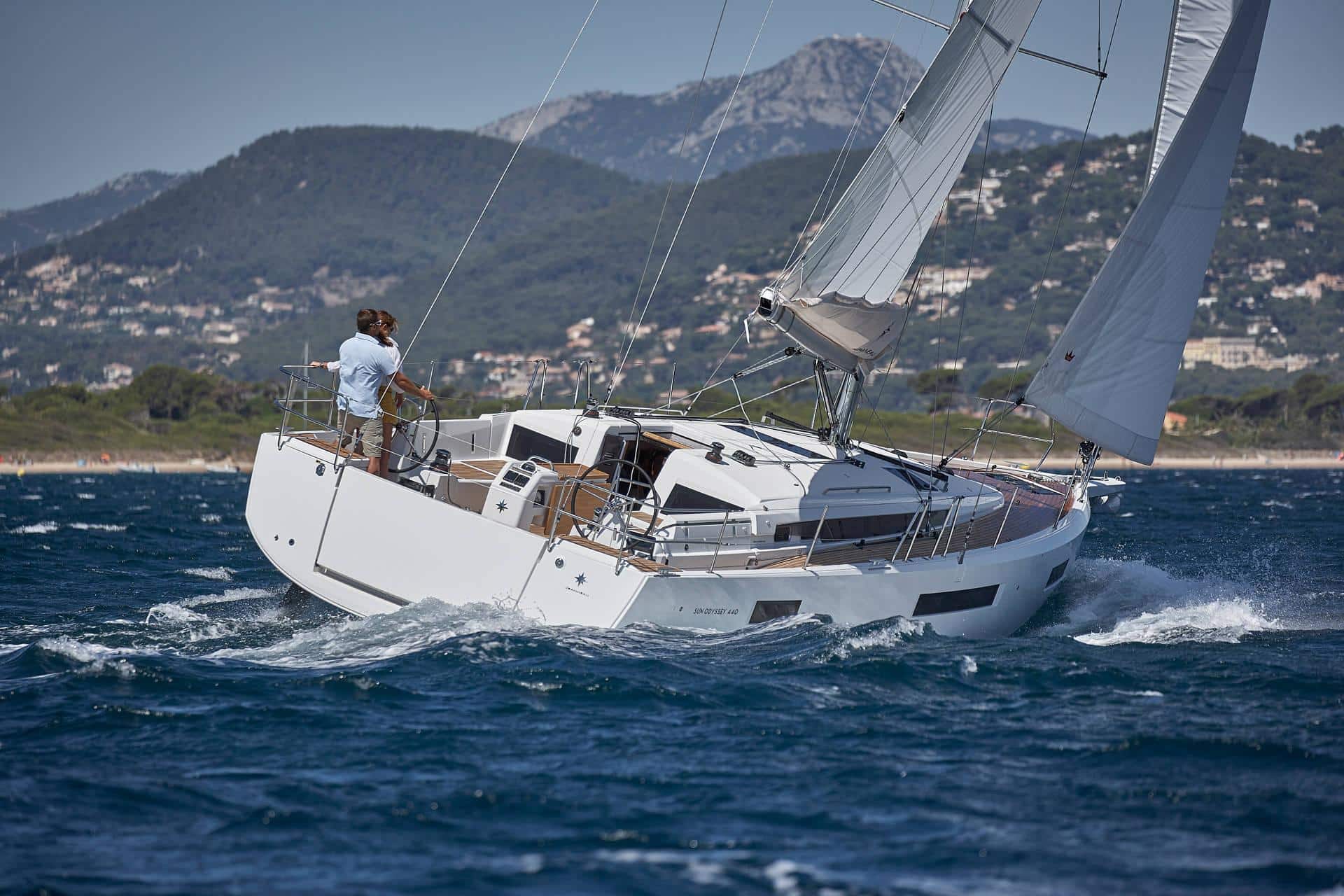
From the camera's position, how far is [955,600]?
11.2 metres

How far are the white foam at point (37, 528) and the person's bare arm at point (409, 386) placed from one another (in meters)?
11.5

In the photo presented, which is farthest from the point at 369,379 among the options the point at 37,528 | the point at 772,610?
the point at 37,528

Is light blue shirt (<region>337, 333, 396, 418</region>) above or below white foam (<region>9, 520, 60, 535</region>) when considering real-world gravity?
above

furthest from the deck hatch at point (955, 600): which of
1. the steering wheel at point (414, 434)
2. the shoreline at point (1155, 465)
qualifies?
the shoreline at point (1155, 465)

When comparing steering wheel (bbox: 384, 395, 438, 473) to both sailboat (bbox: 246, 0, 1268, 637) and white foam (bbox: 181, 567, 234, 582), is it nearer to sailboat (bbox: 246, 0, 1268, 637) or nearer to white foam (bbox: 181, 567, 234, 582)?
sailboat (bbox: 246, 0, 1268, 637)

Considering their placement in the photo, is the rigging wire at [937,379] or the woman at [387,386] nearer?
the woman at [387,386]

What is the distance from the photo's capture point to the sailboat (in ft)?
32.0

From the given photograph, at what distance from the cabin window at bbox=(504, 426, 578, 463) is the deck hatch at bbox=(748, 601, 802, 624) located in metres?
2.85

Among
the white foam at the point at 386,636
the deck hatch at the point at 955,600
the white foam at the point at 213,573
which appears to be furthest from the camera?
the white foam at the point at 213,573

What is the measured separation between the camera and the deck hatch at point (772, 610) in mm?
9961

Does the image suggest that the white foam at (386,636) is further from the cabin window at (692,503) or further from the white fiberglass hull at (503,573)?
the cabin window at (692,503)

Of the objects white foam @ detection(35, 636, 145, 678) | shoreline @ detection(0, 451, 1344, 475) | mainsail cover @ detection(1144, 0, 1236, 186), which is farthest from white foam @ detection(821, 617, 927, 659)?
shoreline @ detection(0, 451, 1344, 475)

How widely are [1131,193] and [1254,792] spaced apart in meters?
179

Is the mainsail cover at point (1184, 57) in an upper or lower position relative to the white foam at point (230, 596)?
upper
